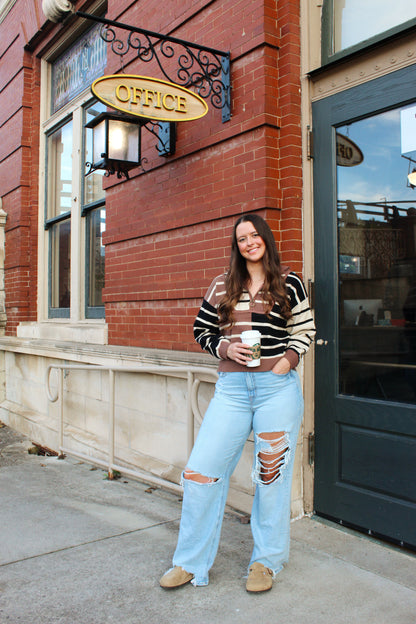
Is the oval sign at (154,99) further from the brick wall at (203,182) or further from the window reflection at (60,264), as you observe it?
the window reflection at (60,264)

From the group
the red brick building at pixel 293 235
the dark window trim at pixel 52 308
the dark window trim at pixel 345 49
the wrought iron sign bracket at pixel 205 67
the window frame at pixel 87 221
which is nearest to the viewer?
the dark window trim at pixel 345 49

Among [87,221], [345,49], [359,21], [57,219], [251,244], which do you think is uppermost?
[359,21]

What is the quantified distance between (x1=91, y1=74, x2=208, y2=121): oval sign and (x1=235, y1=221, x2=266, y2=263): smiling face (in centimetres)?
162

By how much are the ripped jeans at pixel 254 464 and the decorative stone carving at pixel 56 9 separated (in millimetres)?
5908

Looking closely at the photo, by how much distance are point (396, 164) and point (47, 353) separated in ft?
16.3

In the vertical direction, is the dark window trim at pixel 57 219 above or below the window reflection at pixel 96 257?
above

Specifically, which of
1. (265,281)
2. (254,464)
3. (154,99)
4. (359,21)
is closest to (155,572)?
(254,464)

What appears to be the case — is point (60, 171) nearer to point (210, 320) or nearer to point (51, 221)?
point (51, 221)

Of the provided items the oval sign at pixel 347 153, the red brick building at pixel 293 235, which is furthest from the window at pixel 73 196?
the oval sign at pixel 347 153

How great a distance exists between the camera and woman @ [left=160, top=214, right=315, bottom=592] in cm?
281

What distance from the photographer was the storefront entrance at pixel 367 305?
3.36m

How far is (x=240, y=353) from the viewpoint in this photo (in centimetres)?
268

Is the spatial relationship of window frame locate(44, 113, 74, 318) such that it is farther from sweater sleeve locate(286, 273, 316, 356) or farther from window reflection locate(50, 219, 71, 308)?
sweater sleeve locate(286, 273, 316, 356)

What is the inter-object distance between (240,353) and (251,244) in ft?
1.96
